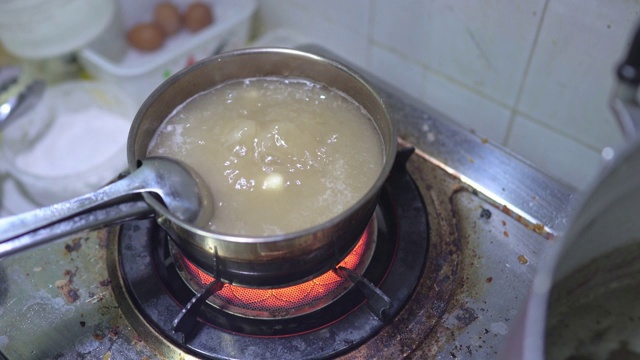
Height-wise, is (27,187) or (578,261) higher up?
(578,261)

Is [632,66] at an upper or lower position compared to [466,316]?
upper

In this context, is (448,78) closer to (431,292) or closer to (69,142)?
(431,292)

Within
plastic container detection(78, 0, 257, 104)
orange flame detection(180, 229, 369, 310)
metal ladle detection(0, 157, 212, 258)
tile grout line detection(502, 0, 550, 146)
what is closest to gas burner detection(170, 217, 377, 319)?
orange flame detection(180, 229, 369, 310)

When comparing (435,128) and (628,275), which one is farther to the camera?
(435,128)

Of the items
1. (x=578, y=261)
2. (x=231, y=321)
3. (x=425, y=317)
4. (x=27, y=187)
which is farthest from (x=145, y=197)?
(x=27, y=187)

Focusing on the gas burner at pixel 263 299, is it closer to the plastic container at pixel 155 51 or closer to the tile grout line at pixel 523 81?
the tile grout line at pixel 523 81

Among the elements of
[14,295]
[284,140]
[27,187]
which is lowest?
[27,187]

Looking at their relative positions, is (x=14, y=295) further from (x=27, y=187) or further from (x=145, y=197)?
(x=27, y=187)

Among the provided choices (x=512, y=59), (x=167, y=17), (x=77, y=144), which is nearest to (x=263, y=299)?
(x=512, y=59)
